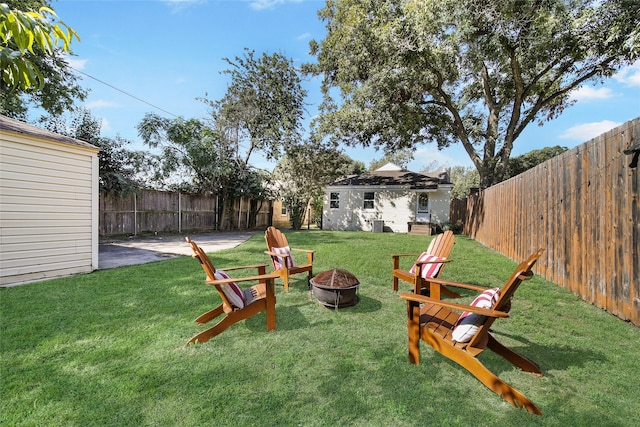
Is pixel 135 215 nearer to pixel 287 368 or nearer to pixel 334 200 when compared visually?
pixel 334 200

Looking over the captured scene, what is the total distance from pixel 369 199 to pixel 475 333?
50.1 feet

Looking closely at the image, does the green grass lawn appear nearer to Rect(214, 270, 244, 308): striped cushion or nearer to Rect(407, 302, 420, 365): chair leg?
Rect(407, 302, 420, 365): chair leg

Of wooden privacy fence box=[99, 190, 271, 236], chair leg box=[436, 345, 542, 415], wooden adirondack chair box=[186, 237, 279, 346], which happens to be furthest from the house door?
chair leg box=[436, 345, 542, 415]

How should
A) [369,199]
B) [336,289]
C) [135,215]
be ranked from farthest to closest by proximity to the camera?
[369,199] → [135,215] → [336,289]

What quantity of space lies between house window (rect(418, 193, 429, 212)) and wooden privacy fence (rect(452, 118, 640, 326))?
31.9 ft

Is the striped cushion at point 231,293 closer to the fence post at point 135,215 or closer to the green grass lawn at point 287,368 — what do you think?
the green grass lawn at point 287,368

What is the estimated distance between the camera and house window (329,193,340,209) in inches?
707

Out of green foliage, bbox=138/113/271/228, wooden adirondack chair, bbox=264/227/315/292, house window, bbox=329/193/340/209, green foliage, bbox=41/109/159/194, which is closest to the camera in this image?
wooden adirondack chair, bbox=264/227/315/292

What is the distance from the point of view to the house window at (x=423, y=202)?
52.5ft

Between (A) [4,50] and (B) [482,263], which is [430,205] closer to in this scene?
(B) [482,263]

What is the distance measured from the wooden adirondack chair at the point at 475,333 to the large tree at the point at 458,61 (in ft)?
31.3

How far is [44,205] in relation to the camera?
196 inches

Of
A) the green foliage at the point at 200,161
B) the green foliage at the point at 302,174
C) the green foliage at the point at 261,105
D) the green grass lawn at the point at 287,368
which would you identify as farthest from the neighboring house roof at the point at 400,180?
the green grass lawn at the point at 287,368

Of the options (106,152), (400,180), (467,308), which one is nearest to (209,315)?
(467,308)
